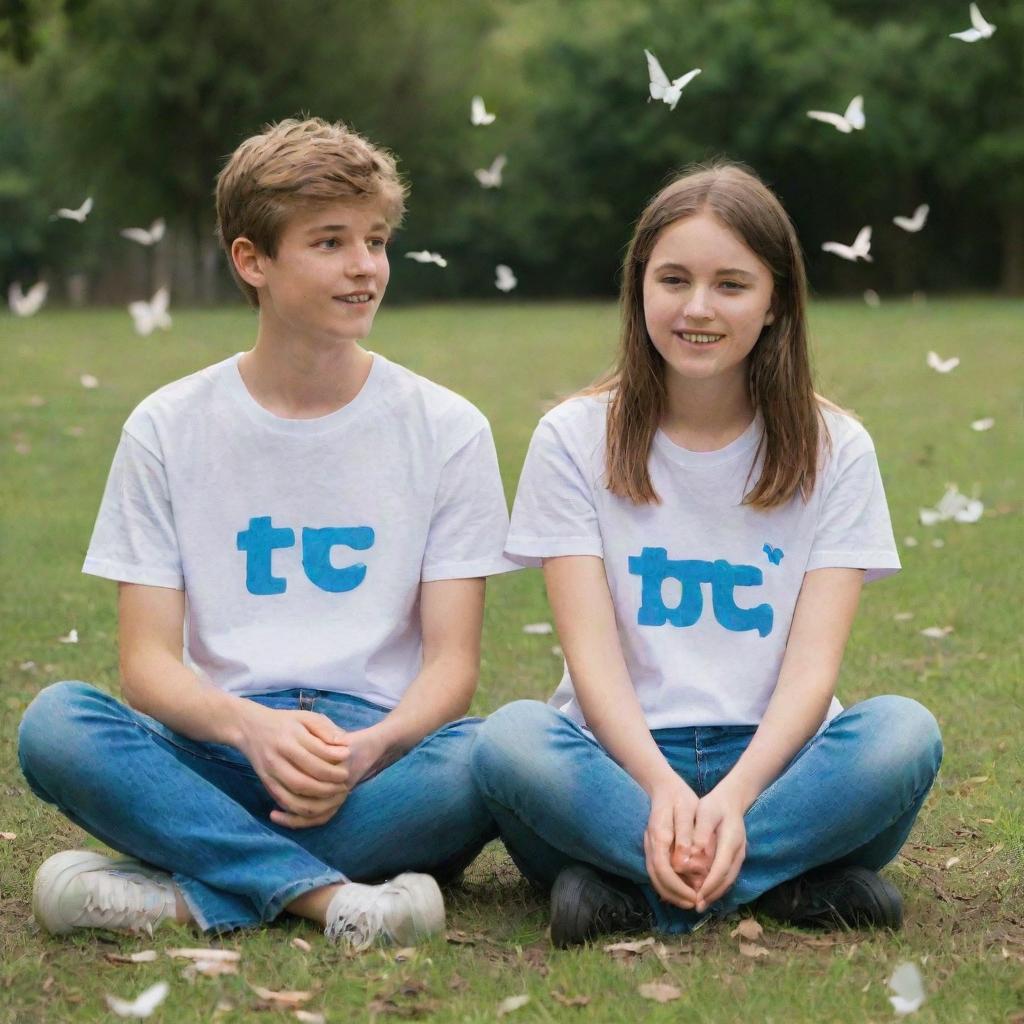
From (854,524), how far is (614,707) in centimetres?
58

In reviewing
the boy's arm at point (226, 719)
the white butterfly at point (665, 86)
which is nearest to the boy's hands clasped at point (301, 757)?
the boy's arm at point (226, 719)

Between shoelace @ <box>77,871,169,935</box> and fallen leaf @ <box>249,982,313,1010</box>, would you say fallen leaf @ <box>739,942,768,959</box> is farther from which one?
shoelace @ <box>77,871,169,935</box>

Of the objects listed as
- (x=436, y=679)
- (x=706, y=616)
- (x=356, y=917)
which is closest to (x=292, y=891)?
(x=356, y=917)

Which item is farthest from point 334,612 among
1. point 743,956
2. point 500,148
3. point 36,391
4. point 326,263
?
point 500,148

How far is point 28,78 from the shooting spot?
1329 inches

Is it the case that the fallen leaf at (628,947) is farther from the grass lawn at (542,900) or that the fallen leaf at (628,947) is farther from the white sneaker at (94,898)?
the white sneaker at (94,898)

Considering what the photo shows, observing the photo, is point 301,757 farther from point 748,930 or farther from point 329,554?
point 748,930

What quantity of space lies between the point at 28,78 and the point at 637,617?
109ft

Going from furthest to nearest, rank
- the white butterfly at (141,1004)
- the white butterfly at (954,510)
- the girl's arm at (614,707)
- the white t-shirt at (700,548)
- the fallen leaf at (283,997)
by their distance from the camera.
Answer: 1. the white butterfly at (954,510)
2. the white t-shirt at (700,548)
3. the girl's arm at (614,707)
4. the fallen leaf at (283,997)
5. the white butterfly at (141,1004)

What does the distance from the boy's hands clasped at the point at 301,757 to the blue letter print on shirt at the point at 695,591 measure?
58cm

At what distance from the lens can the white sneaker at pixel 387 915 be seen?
2910 mm

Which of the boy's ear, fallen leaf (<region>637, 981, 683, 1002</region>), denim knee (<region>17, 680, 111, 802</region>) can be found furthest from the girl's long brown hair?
denim knee (<region>17, 680, 111, 802</region>)

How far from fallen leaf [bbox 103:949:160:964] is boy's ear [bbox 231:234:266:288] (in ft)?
4.13

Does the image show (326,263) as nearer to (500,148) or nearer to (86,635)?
(86,635)
